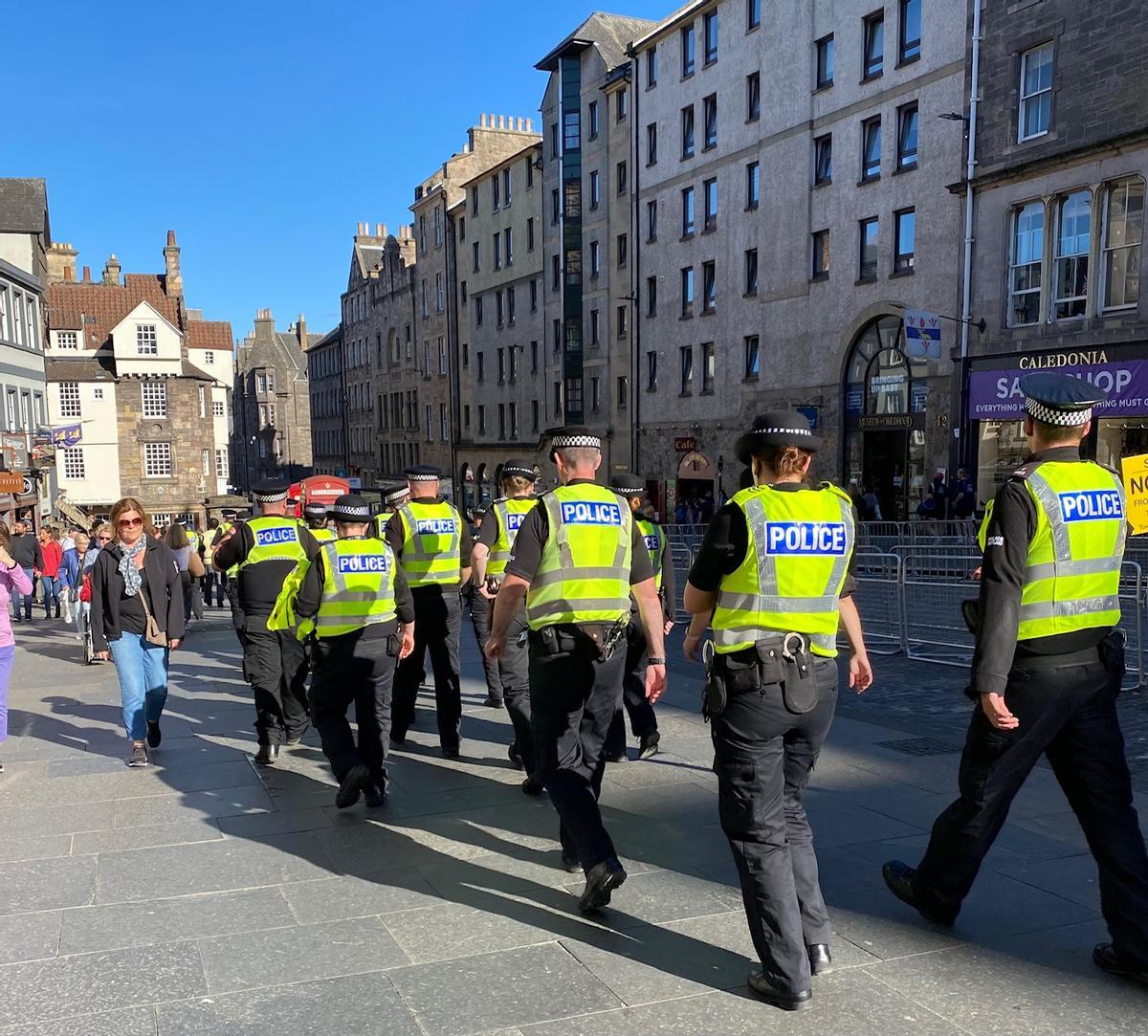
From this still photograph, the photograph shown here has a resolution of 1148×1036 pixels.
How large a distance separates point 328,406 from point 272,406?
18.4 meters

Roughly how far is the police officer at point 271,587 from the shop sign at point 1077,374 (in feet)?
48.9

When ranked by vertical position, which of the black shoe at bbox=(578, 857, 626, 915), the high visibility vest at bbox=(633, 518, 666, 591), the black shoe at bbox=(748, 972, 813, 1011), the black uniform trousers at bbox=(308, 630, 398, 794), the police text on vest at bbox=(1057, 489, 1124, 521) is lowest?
the black shoe at bbox=(748, 972, 813, 1011)

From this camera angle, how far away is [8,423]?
32906 mm

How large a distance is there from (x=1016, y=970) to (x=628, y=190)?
122 ft

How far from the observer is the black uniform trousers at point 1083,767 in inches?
148

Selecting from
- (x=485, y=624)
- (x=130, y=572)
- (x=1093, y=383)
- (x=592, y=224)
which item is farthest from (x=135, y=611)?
(x=592, y=224)

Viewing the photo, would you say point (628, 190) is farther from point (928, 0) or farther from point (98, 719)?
point (98, 719)

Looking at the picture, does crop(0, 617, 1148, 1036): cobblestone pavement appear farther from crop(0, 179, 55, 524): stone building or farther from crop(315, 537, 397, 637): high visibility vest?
crop(0, 179, 55, 524): stone building

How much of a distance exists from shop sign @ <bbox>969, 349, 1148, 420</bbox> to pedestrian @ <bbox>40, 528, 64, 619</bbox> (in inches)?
756

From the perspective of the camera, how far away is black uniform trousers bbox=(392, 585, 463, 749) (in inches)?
284

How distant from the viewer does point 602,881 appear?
4.36 meters

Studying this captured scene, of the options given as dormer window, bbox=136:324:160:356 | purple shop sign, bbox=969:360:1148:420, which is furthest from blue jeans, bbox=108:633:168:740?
dormer window, bbox=136:324:160:356

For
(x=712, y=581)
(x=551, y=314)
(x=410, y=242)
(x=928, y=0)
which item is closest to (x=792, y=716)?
(x=712, y=581)

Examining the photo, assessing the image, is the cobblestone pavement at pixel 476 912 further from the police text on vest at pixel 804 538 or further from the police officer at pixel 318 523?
the police officer at pixel 318 523
